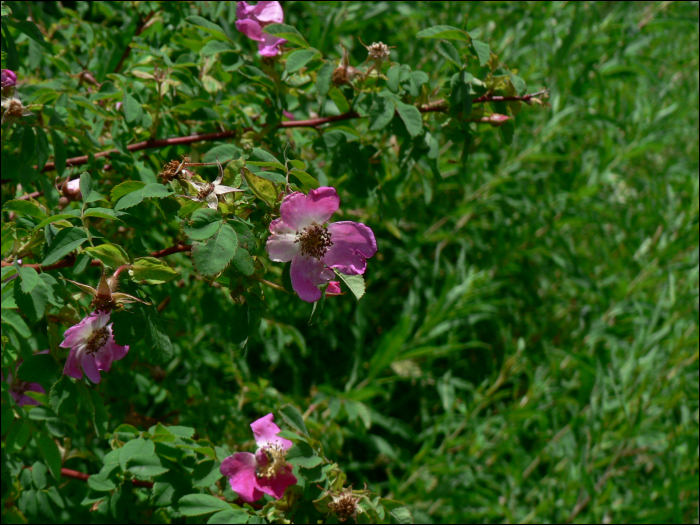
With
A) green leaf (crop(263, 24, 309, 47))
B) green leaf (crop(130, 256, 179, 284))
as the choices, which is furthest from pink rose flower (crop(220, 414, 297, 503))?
green leaf (crop(263, 24, 309, 47))

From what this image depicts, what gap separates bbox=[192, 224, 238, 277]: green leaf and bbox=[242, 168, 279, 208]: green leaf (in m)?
0.07

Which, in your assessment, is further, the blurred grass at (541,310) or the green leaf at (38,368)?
the blurred grass at (541,310)

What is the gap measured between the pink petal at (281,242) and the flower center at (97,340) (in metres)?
0.24

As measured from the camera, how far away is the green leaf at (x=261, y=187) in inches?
25.3

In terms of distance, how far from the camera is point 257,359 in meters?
2.15

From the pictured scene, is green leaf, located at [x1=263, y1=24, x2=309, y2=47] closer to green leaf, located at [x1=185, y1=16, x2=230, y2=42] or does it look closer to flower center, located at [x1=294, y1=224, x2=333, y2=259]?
green leaf, located at [x1=185, y1=16, x2=230, y2=42]

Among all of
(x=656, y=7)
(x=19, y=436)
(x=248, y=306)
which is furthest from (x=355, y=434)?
(x=656, y=7)

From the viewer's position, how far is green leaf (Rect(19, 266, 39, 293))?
0.68m

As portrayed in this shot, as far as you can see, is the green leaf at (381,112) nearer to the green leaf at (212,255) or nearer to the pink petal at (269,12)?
the pink petal at (269,12)

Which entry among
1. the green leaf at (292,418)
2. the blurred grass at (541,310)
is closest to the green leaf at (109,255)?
the green leaf at (292,418)

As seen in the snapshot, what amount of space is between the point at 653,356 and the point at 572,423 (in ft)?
1.11

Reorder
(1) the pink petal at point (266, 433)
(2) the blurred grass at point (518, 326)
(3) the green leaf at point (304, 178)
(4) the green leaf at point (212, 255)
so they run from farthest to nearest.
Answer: (2) the blurred grass at point (518, 326) < (1) the pink petal at point (266, 433) < (3) the green leaf at point (304, 178) < (4) the green leaf at point (212, 255)

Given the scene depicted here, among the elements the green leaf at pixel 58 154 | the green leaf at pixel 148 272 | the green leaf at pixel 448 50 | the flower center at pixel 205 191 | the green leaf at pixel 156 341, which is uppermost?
the green leaf at pixel 448 50

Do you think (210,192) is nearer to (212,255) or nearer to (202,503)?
(212,255)
